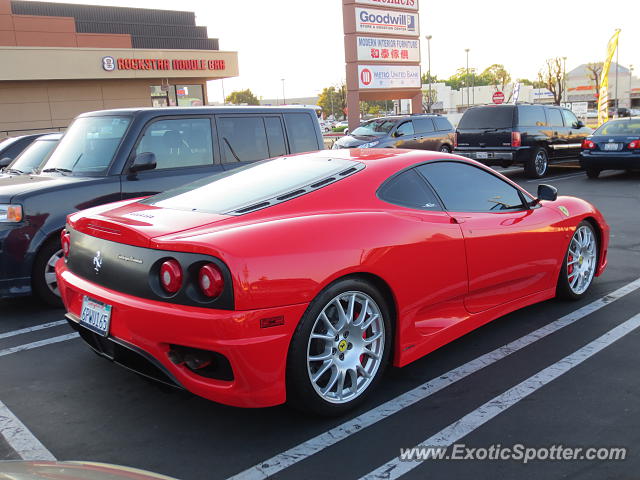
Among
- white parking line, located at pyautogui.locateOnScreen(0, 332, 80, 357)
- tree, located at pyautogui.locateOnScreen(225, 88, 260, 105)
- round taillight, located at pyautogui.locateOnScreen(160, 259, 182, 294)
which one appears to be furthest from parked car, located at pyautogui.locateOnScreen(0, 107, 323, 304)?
tree, located at pyautogui.locateOnScreen(225, 88, 260, 105)

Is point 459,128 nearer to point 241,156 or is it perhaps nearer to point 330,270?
point 241,156

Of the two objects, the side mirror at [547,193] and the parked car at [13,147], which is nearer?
the side mirror at [547,193]

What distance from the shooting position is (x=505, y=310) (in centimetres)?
432

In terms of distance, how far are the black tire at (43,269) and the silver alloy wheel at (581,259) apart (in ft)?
14.1

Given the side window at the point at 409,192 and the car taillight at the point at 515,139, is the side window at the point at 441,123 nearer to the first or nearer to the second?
the car taillight at the point at 515,139

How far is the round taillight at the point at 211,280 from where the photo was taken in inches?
111

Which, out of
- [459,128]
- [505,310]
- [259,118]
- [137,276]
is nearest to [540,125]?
[459,128]

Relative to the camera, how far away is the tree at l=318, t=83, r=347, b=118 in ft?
306

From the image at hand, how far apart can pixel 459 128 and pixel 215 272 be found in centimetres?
1349

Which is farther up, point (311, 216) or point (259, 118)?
point (259, 118)

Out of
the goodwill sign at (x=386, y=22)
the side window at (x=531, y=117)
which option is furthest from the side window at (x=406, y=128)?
the goodwill sign at (x=386, y=22)

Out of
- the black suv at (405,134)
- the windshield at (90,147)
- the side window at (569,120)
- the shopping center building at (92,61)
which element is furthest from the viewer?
the shopping center building at (92,61)

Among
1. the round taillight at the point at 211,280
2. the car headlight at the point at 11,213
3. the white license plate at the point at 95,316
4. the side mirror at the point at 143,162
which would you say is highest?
the side mirror at the point at 143,162

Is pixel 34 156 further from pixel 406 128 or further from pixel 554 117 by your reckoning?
pixel 554 117
